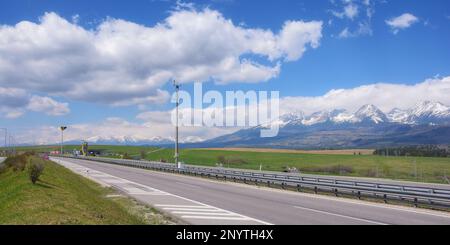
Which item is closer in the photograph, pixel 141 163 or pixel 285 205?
pixel 285 205

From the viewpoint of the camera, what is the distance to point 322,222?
1546 cm

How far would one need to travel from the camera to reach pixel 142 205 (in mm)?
21625

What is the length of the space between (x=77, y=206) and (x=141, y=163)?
58755 mm

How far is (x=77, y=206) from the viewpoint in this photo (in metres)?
18.2
